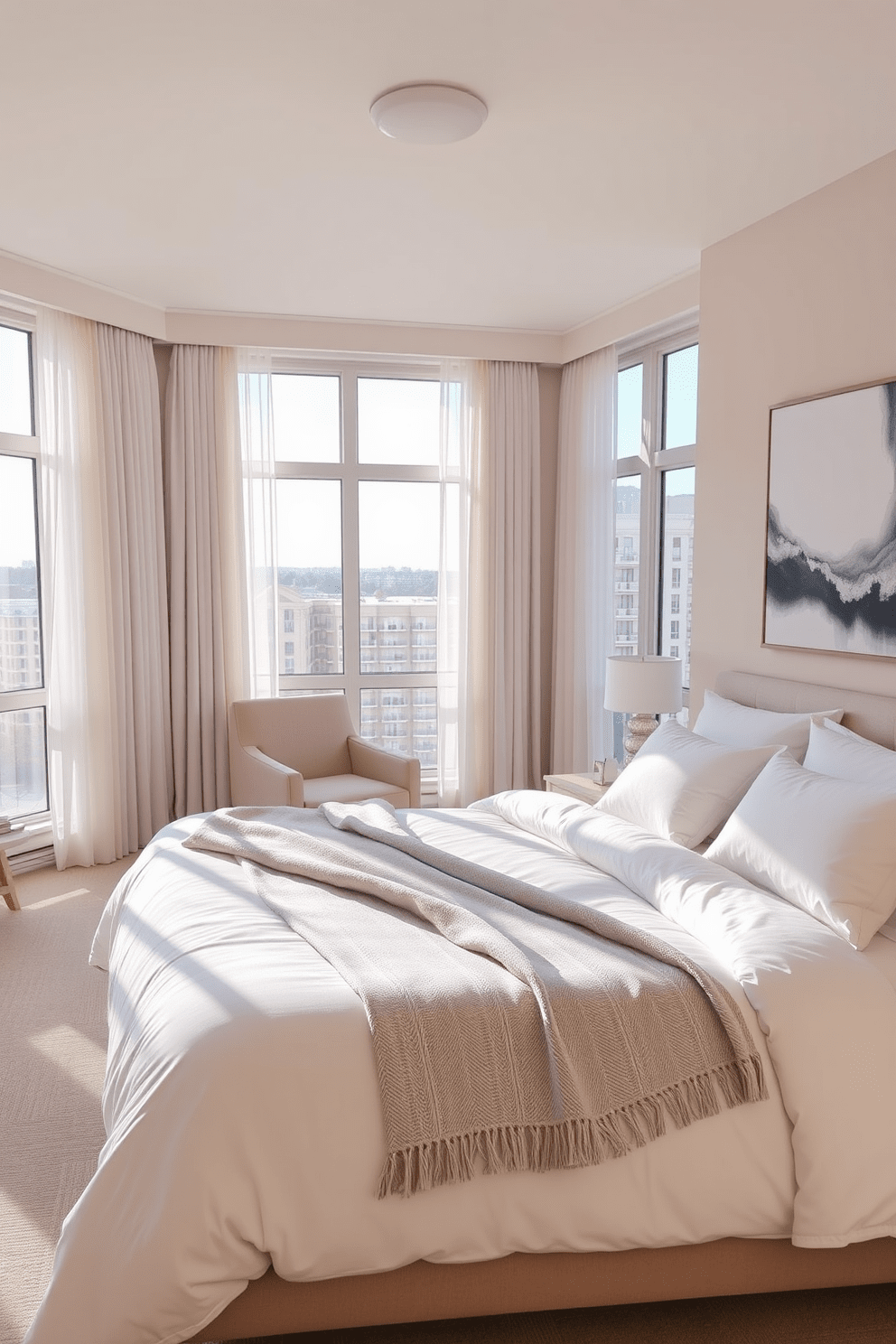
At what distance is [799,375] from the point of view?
3.71 m

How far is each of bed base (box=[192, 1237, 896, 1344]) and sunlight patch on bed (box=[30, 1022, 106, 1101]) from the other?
1234 mm

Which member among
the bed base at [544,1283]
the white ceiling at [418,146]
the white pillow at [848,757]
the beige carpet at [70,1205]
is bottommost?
the beige carpet at [70,1205]

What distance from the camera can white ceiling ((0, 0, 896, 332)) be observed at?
2541mm

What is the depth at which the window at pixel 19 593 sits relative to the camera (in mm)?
4984

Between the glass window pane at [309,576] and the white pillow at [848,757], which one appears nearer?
the white pillow at [848,757]

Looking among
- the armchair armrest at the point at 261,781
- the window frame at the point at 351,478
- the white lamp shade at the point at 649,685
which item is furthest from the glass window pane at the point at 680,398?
the armchair armrest at the point at 261,781

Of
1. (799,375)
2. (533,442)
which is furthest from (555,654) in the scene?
(799,375)

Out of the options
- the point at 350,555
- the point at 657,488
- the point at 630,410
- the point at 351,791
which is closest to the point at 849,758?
the point at 351,791

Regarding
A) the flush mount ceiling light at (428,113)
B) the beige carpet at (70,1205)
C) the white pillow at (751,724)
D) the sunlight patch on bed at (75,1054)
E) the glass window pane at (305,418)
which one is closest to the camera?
the beige carpet at (70,1205)

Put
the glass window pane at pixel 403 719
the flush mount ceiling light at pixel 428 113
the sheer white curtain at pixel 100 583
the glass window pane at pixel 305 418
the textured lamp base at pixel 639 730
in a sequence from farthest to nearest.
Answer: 1. the glass window pane at pixel 403 719
2. the glass window pane at pixel 305 418
3. the sheer white curtain at pixel 100 583
4. the textured lamp base at pixel 639 730
5. the flush mount ceiling light at pixel 428 113

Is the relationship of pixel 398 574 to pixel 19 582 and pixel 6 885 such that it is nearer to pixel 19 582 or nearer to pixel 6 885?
pixel 19 582

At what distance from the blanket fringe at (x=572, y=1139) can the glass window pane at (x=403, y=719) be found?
430 cm

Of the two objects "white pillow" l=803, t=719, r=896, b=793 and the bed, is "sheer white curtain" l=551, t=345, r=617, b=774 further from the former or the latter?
the bed

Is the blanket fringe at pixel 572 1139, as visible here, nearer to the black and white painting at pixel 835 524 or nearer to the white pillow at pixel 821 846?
the white pillow at pixel 821 846
